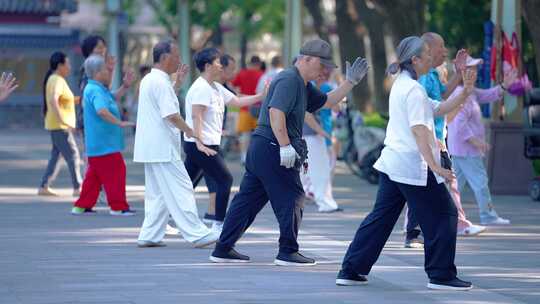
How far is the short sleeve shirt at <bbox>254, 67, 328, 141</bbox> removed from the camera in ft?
35.4

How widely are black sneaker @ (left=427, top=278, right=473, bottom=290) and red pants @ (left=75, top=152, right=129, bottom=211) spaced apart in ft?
19.6

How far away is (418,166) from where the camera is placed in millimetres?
9867

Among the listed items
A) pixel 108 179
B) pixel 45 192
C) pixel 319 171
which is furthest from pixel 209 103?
pixel 45 192

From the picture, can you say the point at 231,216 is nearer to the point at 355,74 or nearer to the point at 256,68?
the point at 355,74

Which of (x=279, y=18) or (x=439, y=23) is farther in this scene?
(x=279, y=18)

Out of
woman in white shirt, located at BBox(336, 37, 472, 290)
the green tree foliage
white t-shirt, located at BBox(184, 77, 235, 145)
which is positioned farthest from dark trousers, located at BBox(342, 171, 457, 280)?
the green tree foliage

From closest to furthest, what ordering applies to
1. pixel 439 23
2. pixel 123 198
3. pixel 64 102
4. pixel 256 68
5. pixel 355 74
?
pixel 355 74 < pixel 123 198 < pixel 64 102 < pixel 256 68 < pixel 439 23

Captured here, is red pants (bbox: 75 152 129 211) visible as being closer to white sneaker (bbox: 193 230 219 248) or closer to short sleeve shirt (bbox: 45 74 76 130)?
short sleeve shirt (bbox: 45 74 76 130)

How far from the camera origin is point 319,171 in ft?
53.3

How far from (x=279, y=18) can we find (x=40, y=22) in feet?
25.0

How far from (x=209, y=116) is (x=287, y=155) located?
108 inches

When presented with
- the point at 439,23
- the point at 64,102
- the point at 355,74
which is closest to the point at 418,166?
the point at 355,74

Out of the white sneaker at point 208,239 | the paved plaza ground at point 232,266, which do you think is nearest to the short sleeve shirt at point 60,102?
the paved plaza ground at point 232,266

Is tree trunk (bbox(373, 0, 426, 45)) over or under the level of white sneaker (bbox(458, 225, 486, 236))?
over
